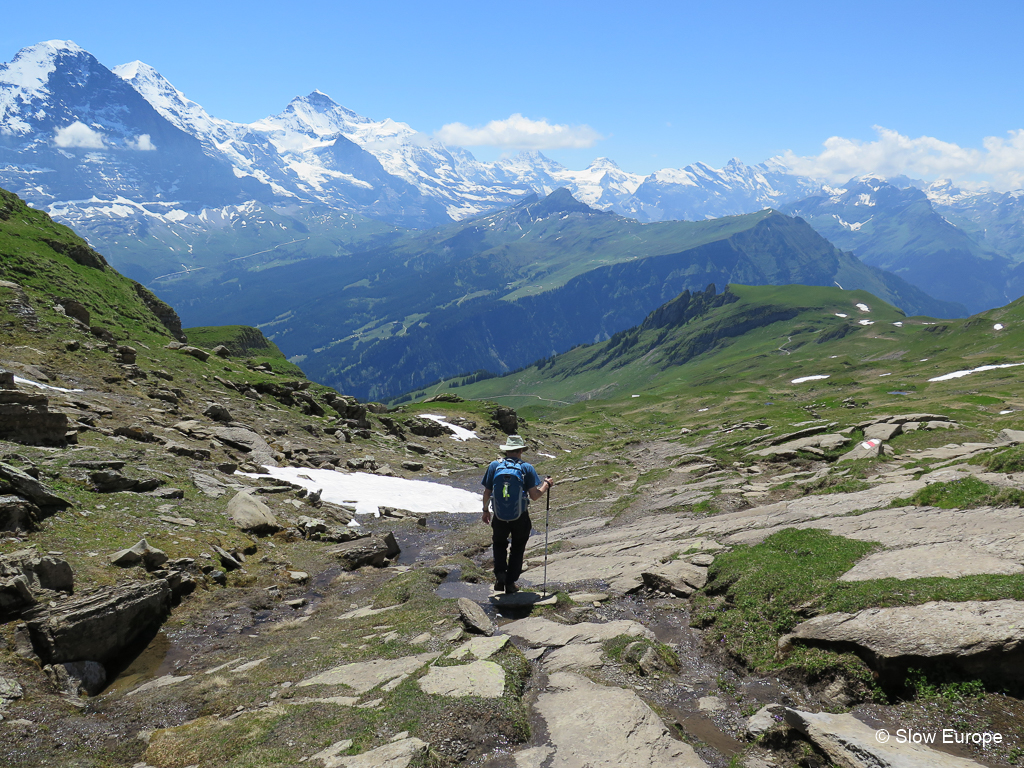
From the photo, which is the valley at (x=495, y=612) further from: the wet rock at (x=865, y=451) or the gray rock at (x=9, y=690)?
the wet rock at (x=865, y=451)

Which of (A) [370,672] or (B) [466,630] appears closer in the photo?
(A) [370,672]

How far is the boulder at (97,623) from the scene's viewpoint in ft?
36.2

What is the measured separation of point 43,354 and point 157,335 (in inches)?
843

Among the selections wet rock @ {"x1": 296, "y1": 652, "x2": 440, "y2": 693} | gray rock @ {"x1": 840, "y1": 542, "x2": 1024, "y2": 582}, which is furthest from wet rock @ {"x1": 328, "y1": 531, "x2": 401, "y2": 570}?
gray rock @ {"x1": 840, "y1": 542, "x2": 1024, "y2": 582}

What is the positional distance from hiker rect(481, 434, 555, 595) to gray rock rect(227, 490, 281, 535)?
11415 millimetres

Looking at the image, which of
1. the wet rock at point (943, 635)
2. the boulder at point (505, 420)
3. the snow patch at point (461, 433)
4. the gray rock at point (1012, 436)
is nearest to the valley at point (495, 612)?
the wet rock at point (943, 635)

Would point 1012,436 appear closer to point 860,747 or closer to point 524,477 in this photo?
point 524,477

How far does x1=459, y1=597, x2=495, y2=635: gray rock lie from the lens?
13.3 m

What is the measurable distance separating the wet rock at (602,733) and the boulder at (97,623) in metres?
9.69

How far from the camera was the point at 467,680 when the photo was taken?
10.5m

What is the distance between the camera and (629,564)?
18.5m

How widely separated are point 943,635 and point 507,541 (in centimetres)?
1055

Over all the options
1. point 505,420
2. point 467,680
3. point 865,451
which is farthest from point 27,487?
point 505,420

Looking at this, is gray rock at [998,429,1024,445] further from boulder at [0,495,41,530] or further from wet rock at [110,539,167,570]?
boulder at [0,495,41,530]
